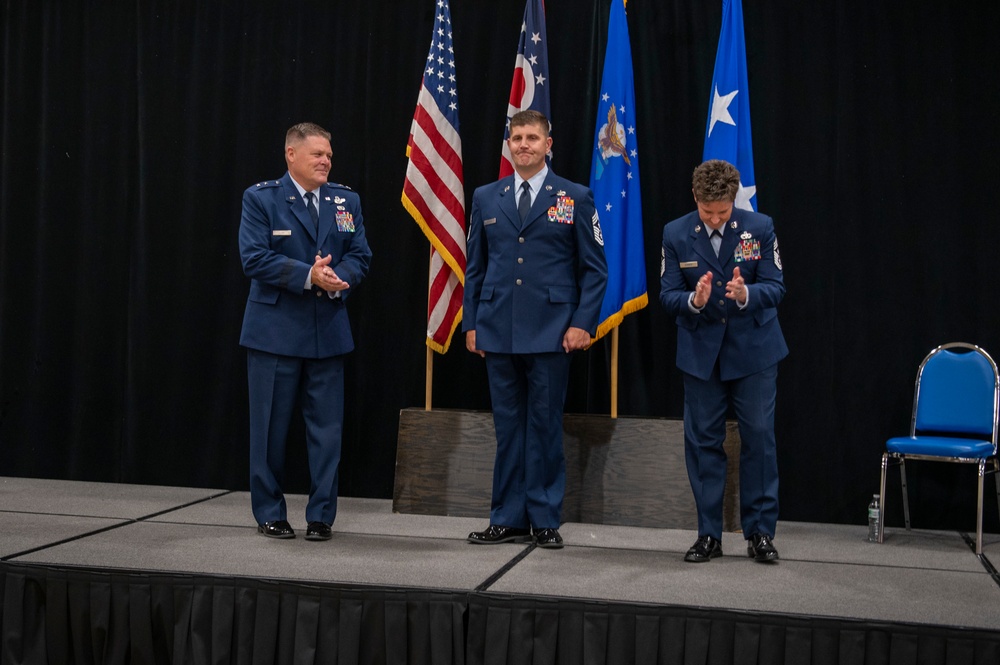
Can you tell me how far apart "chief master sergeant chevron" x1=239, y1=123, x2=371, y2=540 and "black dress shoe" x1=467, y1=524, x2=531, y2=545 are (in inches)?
23.4

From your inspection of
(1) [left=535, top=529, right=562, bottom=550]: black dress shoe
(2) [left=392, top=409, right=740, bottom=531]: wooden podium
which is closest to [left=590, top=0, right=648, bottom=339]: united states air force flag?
(2) [left=392, top=409, right=740, bottom=531]: wooden podium

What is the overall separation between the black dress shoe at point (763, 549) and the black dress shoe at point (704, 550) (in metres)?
0.14

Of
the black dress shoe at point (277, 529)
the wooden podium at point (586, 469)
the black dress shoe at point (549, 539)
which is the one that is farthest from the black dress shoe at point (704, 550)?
the black dress shoe at point (277, 529)

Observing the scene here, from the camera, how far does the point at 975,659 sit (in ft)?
9.49

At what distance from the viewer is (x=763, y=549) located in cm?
386

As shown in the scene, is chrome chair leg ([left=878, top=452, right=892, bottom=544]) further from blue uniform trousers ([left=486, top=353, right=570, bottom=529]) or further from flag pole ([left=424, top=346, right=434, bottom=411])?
flag pole ([left=424, top=346, right=434, bottom=411])

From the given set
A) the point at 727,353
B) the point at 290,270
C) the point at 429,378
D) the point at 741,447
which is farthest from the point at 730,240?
the point at 429,378

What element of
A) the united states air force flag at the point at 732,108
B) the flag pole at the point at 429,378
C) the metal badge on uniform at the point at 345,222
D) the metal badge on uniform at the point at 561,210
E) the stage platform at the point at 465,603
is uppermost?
the united states air force flag at the point at 732,108

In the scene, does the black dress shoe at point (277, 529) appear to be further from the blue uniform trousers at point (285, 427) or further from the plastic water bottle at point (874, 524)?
the plastic water bottle at point (874, 524)

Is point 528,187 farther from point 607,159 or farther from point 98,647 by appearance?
point 98,647

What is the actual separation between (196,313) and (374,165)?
1.28 metres

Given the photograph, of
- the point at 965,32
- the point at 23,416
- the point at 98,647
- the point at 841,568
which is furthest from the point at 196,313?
the point at 965,32

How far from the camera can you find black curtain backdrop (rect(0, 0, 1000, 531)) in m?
5.00

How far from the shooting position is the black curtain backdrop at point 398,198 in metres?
5.00
